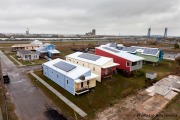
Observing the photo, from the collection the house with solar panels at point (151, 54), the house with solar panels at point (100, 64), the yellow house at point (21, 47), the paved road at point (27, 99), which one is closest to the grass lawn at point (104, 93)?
the house with solar panels at point (100, 64)

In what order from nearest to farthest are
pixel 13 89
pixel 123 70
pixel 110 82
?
pixel 13 89
pixel 110 82
pixel 123 70

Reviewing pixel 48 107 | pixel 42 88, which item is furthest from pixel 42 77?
pixel 48 107

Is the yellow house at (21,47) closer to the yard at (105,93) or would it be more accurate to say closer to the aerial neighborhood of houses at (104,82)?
the aerial neighborhood of houses at (104,82)

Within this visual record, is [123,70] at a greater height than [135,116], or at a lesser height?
greater

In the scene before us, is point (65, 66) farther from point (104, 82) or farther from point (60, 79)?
point (104, 82)

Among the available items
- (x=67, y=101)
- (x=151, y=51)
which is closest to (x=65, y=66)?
(x=67, y=101)

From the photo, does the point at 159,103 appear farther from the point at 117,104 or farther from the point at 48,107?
the point at 48,107

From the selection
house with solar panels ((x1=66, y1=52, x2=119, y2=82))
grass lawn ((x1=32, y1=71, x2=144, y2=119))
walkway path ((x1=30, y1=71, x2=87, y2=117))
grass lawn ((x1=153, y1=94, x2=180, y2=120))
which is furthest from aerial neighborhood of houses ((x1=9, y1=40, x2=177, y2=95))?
grass lawn ((x1=153, y1=94, x2=180, y2=120))
